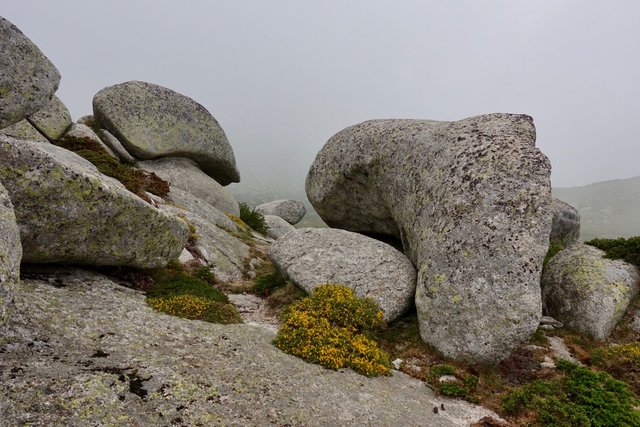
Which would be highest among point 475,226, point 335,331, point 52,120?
point 52,120

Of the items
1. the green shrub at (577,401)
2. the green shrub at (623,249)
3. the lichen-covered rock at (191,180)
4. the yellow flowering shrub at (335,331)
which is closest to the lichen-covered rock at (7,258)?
the yellow flowering shrub at (335,331)

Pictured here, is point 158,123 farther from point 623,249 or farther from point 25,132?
point 623,249

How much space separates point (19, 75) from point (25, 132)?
59.4 ft

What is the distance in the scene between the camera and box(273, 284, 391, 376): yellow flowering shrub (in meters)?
11.4

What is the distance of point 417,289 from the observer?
48.5ft

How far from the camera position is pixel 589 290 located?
16000 millimetres

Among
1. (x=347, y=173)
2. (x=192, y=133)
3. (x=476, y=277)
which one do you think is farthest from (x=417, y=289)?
(x=192, y=133)

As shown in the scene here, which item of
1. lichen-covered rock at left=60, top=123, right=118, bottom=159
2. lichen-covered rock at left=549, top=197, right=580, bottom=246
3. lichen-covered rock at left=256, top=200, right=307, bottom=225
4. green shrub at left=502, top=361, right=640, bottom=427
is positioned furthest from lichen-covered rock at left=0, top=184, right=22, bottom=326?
lichen-covered rock at left=256, top=200, right=307, bottom=225

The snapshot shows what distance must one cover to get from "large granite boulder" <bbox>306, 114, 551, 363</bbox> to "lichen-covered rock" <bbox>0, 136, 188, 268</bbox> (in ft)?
33.5

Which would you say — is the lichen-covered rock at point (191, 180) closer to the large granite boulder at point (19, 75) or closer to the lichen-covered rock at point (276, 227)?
the lichen-covered rock at point (276, 227)

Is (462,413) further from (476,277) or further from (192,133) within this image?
(192,133)

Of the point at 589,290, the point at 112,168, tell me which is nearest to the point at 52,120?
the point at 112,168

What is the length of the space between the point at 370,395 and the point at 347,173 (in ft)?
46.2

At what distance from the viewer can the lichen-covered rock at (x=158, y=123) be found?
31.6m
